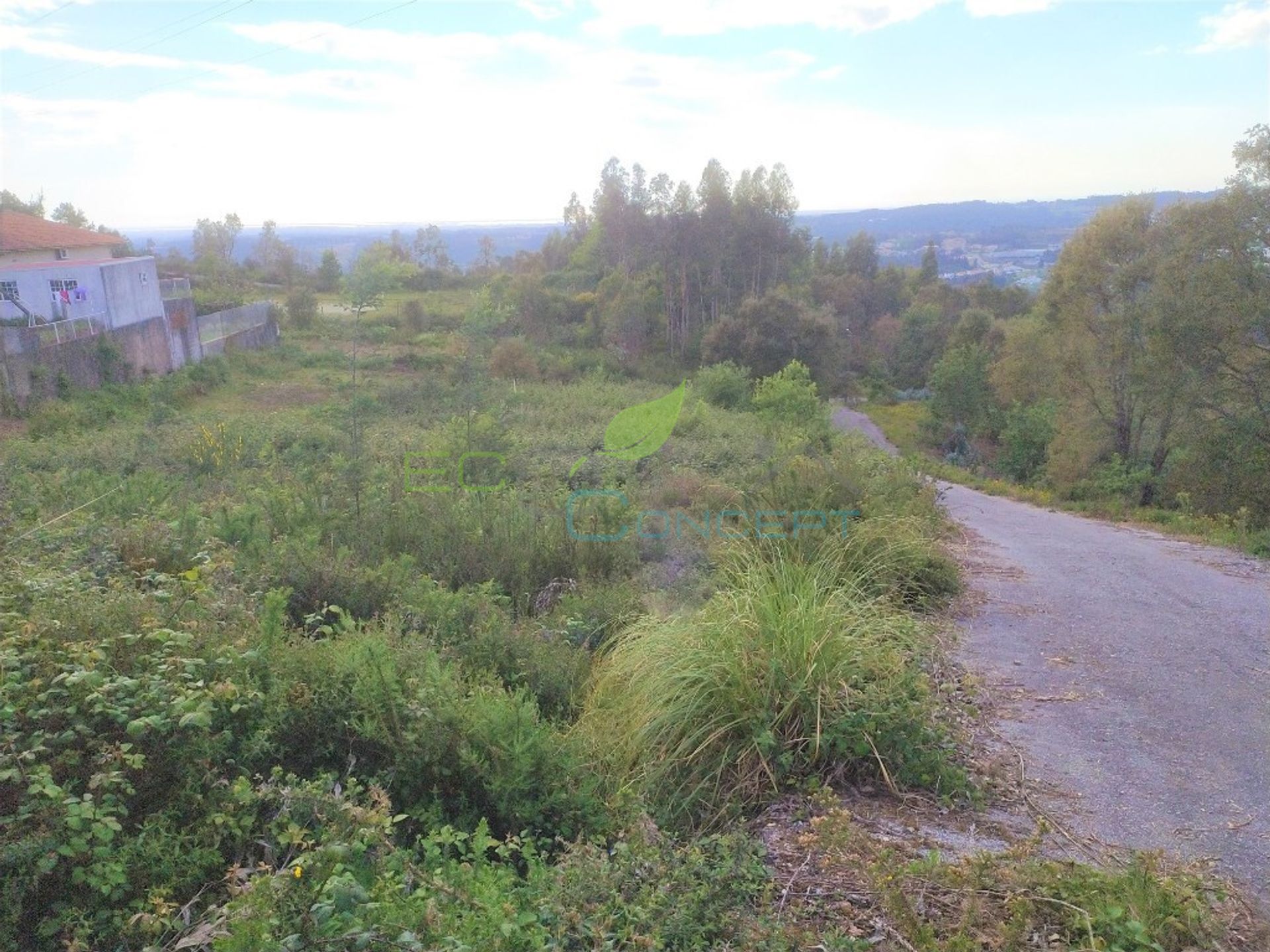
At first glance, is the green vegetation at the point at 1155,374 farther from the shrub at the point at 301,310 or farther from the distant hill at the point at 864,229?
the shrub at the point at 301,310

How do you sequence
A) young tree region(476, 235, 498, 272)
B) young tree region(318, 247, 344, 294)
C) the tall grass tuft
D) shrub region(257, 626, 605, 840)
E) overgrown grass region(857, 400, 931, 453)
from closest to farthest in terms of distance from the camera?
shrub region(257, 626, 605, 840) < the tall grass tuft < overgrown grass region(857, 400, 931, 453) < young tree region(318, 247, 344, 294) < young tree region(476, 235, 498, 272)

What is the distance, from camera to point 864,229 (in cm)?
6272

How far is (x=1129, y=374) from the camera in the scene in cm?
1927

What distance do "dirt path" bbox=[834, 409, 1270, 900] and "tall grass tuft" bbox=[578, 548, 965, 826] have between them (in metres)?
0.61

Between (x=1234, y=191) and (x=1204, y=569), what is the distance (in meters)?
12.7

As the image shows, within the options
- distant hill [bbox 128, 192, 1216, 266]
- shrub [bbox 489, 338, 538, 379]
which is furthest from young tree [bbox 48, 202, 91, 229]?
shrub [bbox 489, 338, 538, 379]

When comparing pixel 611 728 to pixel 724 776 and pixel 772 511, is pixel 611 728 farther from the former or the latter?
pixel 772 511

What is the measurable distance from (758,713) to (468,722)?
3.81ft

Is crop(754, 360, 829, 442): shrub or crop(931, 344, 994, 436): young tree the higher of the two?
crop(754, 360, 829, 442): shrub

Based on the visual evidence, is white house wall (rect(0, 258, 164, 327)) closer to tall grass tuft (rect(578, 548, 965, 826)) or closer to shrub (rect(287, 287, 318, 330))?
shrub (rect(287, 287, 318, 330))

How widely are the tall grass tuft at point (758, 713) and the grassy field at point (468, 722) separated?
2cm

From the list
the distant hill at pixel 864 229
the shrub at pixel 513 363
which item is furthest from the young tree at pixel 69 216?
the shrub at pixel 513 363

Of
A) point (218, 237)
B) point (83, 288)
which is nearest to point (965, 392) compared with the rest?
point (83, 288)

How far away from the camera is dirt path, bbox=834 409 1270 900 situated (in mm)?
3135
